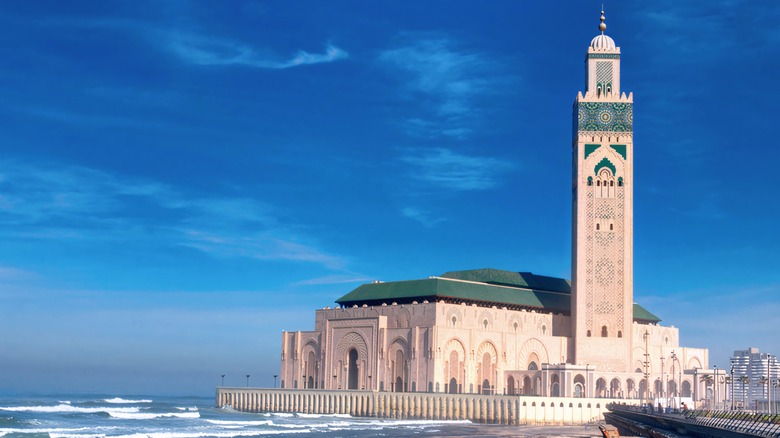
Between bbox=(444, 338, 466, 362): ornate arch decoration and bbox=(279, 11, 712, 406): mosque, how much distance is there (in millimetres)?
110

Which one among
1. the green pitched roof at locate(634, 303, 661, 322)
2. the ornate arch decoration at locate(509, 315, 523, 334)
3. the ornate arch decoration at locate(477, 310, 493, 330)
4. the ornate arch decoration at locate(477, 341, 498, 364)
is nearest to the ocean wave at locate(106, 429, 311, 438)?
the ornate arch decoration at locate(477, 341, 498, 364)

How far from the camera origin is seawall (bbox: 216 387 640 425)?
8088 cm

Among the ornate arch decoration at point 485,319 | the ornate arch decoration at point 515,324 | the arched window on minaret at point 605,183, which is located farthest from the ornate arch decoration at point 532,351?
the arched window on minaret at point 605,183

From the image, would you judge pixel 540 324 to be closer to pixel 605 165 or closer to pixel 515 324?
pixel 515 324

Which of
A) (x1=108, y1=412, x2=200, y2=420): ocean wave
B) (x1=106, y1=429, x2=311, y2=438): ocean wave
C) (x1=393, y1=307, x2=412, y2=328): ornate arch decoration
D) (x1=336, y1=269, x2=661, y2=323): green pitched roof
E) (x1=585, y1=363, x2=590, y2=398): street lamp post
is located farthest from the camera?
(x1=336, y1=269, x2=661, y2=323): green pitched roof

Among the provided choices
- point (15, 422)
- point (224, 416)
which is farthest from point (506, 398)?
point (15, 422)

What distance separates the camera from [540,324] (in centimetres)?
9981

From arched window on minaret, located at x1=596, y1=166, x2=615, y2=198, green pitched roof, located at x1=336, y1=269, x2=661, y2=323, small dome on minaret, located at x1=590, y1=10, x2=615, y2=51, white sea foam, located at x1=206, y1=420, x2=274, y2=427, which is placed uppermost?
small dome on minaret, located at x1=590, y1=10, x2=615, y2=51

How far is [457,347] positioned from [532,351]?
8434 mm

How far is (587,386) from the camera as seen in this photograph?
8862 centimetres

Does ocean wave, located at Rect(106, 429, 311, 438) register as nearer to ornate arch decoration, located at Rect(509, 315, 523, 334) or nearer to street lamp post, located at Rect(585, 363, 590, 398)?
street lamp post, located at Rect(585, 363, 590, 398)

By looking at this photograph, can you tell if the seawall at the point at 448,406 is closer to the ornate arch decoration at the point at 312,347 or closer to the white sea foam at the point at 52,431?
the ornate arch decoration at the point at 312,347

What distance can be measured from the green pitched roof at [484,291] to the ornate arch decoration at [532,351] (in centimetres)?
429

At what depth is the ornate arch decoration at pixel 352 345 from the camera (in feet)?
318
